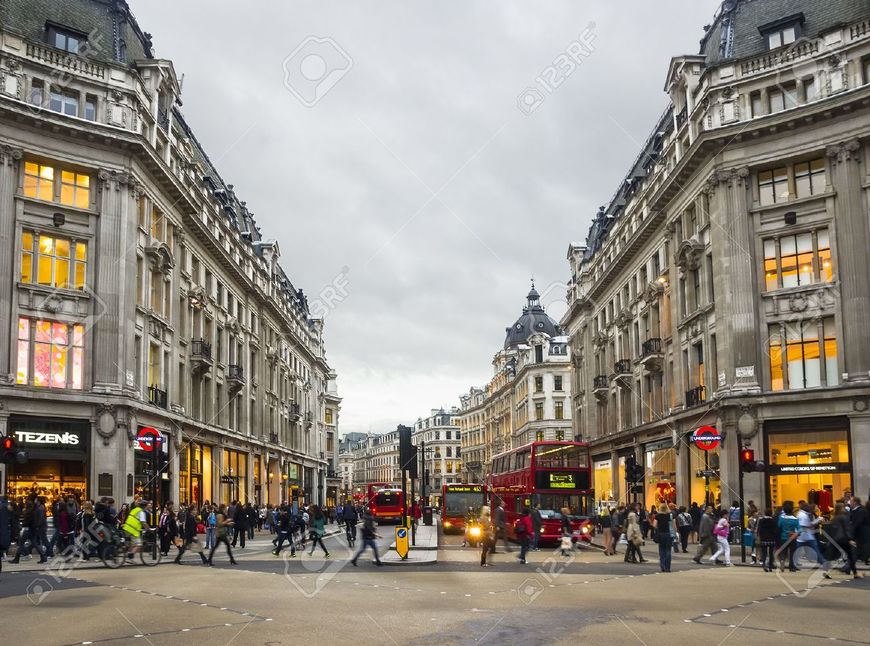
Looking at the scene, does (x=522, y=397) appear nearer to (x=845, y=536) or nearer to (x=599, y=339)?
(x=599, y=339)

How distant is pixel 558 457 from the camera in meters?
36.6

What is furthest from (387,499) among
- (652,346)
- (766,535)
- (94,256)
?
(766,535)

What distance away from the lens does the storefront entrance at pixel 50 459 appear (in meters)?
33.0

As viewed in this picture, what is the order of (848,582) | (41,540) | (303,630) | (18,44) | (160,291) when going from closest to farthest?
(303,630), (848,582), (41,540), (18,44), (160,291)

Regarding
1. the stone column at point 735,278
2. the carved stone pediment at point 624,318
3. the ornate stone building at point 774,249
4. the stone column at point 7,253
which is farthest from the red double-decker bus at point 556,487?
the stone column at point 7,253

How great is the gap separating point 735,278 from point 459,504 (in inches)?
815

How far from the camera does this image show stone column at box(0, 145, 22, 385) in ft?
107

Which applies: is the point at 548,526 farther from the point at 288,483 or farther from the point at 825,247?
the point at 288,483

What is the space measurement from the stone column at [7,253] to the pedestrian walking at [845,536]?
88.7 ft

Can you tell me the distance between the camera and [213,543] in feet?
84.5

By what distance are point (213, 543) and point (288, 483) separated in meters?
51.1

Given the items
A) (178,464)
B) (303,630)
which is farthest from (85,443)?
(303,630)

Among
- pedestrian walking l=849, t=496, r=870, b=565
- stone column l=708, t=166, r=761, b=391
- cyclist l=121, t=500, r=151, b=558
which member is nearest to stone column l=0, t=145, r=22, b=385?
cyclist l=121, t=500, r=151, b=558

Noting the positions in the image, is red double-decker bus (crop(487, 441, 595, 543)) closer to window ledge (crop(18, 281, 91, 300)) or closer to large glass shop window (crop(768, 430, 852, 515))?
large glass shop window (crop(768, 430, 852, 515))
